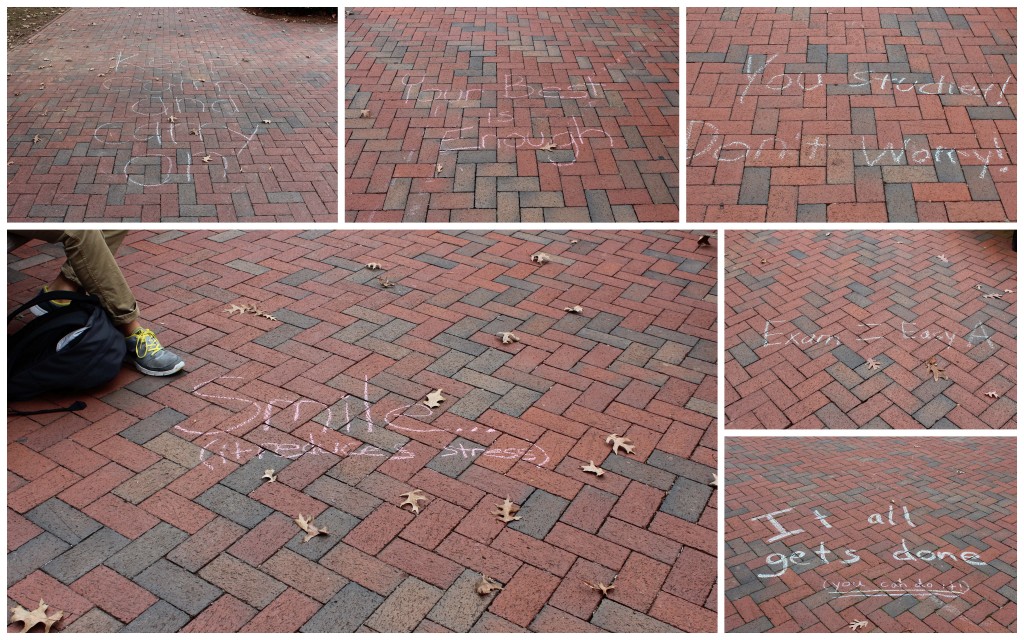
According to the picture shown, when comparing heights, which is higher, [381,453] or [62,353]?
[62,353]

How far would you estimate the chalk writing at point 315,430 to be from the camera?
2.91 meters

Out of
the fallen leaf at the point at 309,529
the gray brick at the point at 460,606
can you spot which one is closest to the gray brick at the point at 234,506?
the fallen leaf at the point at 309,529

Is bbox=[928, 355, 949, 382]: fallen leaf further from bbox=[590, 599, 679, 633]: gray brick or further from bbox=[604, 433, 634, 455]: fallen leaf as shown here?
bbox=[590, 599, 679, 633]: gray brick

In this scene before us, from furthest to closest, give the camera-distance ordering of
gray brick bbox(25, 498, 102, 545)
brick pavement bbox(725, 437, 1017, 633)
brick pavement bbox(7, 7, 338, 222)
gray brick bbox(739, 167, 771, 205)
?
brick pavement bbox(7, 7, 338, 222), gray brick bbox(739, 167, 771, 205), brick pavement bbox(725, 437, 1017, 633), gray brick bbox(25, 498, 102, 545)

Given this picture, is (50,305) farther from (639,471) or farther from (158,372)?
(639,471)

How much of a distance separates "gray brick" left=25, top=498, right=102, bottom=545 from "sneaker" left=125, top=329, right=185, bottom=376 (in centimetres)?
88

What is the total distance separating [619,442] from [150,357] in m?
2.20


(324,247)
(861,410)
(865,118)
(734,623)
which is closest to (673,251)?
(865,118)

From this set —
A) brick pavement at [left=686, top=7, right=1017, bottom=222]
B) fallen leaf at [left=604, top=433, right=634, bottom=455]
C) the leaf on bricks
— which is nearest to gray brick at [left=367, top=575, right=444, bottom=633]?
the leaf on bricks

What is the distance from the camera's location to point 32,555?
2336mm

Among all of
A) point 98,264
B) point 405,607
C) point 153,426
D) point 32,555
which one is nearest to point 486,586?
point 405,607

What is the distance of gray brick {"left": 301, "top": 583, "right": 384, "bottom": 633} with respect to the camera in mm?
2158

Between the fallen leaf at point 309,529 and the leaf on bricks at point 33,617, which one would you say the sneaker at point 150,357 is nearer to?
the fallen leaf at point 309,529

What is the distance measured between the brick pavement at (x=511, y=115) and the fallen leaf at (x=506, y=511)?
1.55 meters
